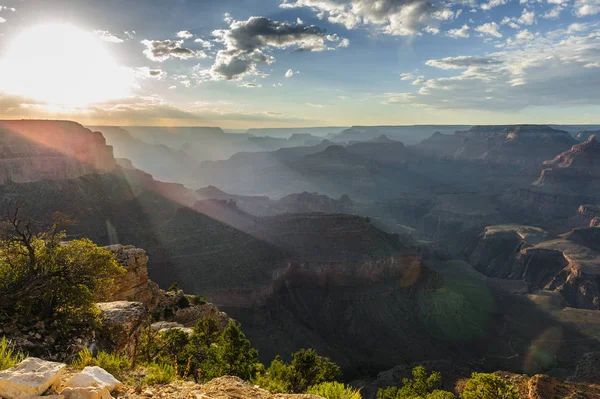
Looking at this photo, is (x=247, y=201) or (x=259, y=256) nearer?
(x=259, y=256)

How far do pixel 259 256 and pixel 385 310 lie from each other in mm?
33693

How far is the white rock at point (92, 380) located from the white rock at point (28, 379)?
1.17ft

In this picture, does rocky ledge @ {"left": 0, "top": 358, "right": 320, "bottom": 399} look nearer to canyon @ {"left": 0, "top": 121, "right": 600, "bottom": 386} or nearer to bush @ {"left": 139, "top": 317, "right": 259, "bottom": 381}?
bush @ {"left": 139, "top": 317, "right": 259, "bottom": 381}

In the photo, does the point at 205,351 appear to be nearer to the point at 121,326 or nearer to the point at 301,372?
the point at 121,326

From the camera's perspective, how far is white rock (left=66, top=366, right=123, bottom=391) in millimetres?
6977

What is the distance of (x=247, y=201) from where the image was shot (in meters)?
192

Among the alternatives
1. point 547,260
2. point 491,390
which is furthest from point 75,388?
point 547,260

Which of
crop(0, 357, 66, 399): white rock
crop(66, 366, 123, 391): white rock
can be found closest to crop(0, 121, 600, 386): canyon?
crop(66, 366, 123, 391): white rock

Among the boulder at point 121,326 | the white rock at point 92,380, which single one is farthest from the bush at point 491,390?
the white rock at point 92,380

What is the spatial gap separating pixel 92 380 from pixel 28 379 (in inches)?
44.9

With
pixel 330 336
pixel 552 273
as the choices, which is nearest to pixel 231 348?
pixel 330 336

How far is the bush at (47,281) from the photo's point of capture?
11898 millimetres

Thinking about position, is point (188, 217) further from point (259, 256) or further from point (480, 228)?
point (480, 228)

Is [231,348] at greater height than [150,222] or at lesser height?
greater
